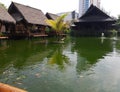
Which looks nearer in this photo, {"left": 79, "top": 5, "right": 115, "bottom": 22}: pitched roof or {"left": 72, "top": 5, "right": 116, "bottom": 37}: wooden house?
{"left": 72, "top": 5, "right": 116, "bottom": 37}: wooden house

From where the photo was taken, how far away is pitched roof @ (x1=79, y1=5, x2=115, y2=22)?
41.1 m

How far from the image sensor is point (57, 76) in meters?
7.34

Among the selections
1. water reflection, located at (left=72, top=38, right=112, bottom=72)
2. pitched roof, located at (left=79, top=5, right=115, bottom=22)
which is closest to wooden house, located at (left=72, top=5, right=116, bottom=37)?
pitched roof, located at (left=79, top=5, right=115, bottom=22)

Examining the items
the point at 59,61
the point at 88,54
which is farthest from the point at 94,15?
the point at 59,61

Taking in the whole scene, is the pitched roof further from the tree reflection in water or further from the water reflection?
the tree reflection in water

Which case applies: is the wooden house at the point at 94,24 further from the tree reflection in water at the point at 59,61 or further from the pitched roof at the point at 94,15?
the tree reflection in water at the point at 59,61

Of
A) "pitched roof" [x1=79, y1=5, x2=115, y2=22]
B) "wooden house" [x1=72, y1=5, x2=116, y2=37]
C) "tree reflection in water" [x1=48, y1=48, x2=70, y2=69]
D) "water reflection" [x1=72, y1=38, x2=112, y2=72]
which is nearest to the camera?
"water reflection" [x1=72, y1=38, x2=112, y2=72]

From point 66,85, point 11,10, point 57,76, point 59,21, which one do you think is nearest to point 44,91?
point 66,85

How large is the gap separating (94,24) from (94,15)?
6.30 ft

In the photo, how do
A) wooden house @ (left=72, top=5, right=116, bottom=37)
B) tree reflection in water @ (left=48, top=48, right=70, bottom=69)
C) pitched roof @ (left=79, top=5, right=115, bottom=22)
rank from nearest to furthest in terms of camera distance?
tree reflection in water @ (left=48, top=48, right=70, bottom=69) < wooden house @ (left=72, top=5, right=116, bottom=37) < pitched roof @ (left=79, top=5, right=115, bottom=22)

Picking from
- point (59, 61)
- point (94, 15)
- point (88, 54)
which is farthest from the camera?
point (94, 15)

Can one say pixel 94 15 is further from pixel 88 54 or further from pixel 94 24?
pixel 88 54

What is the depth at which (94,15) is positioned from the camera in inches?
1699

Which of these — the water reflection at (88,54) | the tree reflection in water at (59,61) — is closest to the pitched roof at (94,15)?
the water reflection at (88,54)
